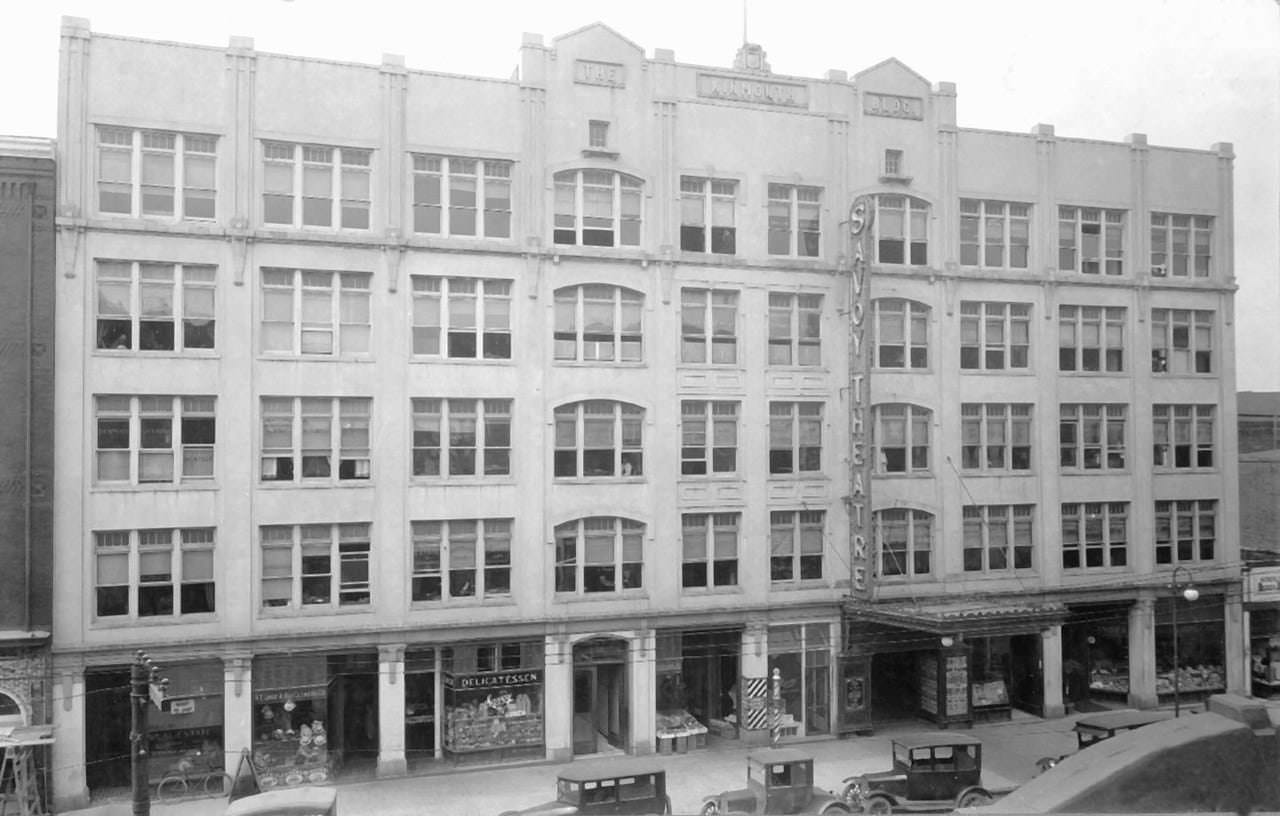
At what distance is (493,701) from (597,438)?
6.47 meters

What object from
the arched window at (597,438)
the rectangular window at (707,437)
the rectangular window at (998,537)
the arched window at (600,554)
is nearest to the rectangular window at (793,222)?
the rectangular window at (707,437)

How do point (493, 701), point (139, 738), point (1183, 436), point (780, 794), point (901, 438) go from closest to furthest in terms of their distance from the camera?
point (139, 738)
point (780, 794)
point (493, 701)
point (901, 438)
point (1183, 436)

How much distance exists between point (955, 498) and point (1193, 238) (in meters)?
10.5

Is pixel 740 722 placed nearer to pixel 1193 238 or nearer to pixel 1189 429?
pixel 1189 429

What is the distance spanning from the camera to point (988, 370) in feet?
87.8

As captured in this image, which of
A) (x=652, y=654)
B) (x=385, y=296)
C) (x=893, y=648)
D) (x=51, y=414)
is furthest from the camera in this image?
(x=893, y=648)

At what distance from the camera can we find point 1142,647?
2797 cm

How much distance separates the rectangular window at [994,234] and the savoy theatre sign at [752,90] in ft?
17.9

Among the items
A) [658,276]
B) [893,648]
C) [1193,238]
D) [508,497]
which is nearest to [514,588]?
[508,497]

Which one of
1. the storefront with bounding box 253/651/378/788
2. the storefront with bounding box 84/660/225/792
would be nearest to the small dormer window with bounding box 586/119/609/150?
the storefront with bounding box 253/651/378/788

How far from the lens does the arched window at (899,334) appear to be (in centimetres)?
2598

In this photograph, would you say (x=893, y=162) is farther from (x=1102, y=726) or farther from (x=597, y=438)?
(x=1102, y=726)

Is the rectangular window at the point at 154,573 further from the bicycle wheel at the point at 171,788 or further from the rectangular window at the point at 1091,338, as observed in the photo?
the rectangular window at the point at 1091,338

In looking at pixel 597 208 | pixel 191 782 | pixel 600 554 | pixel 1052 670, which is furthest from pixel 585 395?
pixel 1052 670
